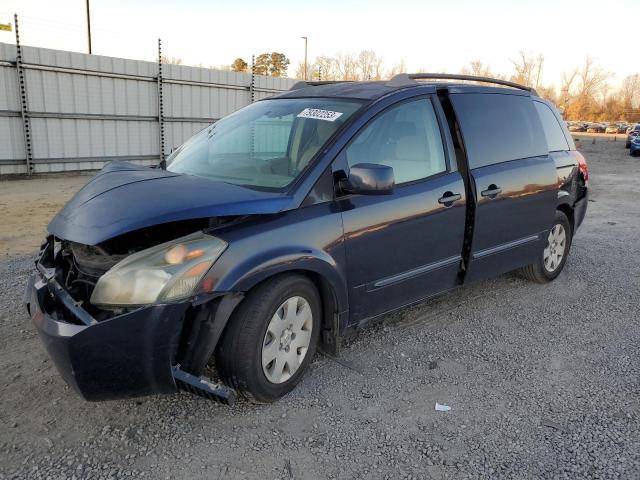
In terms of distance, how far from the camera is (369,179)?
2955mm

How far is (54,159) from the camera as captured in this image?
469 inches

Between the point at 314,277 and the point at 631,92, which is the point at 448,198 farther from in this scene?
the point at 631,92

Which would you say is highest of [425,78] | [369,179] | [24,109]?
[425,78]

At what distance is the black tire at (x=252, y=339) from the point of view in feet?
8.68

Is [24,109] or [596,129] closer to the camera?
[24,109]

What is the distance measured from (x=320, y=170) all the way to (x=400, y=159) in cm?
72

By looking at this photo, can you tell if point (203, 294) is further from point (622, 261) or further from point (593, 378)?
point (622, 261)

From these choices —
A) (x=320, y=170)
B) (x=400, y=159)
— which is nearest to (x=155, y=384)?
(x=320, y=170)

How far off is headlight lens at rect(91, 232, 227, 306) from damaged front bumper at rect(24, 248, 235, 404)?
0.07 meters

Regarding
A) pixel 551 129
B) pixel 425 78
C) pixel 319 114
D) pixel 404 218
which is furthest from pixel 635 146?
pixel 319 114

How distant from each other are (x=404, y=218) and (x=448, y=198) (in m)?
0.48

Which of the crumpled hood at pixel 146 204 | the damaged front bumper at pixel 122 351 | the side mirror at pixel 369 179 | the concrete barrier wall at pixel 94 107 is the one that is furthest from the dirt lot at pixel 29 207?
the side mirror at pixel 369 179

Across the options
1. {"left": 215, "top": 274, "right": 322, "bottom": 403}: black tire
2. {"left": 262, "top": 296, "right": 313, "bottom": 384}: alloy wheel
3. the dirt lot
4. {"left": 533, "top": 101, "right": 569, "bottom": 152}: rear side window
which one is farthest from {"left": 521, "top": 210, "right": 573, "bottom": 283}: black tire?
the dirt lot

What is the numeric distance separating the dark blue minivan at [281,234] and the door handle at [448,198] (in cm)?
2
